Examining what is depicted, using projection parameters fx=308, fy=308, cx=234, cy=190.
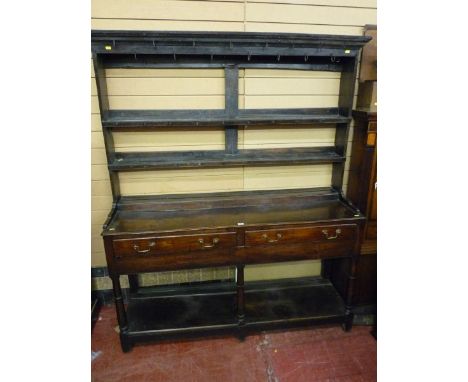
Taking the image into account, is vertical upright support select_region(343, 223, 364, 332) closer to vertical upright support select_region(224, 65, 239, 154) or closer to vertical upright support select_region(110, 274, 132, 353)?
vertical upright support select_region(224, 65, 239, 154)

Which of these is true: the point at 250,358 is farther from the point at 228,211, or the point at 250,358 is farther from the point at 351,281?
the point at 228,211

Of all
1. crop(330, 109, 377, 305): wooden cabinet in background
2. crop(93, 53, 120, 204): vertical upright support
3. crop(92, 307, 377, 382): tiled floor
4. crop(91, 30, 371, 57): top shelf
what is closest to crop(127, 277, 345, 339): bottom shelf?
crop(92, 307, 377, 382): tiled floor

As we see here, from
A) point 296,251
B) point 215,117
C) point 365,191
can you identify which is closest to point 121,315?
point 296,251

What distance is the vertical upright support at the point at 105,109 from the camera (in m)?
1.93

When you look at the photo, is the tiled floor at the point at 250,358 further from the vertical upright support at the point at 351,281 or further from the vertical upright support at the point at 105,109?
the vertical upright support at the point at 105,109

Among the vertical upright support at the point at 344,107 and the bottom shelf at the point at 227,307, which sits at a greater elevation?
the vertical upright support at the point at 344,107

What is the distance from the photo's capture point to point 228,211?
2.21 m

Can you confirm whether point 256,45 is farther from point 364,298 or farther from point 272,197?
point 364,298

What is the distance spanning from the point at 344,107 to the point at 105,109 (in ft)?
5.45

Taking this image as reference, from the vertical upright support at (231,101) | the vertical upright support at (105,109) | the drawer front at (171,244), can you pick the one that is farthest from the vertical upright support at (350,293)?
the vertical upright support at (105,109)

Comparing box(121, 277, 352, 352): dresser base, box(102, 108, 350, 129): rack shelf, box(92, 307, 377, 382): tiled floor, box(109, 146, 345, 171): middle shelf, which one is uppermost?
box(102, 108, 350, 129): rack shelf

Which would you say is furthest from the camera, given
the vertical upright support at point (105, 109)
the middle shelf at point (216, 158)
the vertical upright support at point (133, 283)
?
the vertical upright support at point (133, 283)

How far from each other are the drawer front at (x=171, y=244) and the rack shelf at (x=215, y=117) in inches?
29.5

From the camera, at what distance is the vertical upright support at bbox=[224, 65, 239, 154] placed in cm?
211
